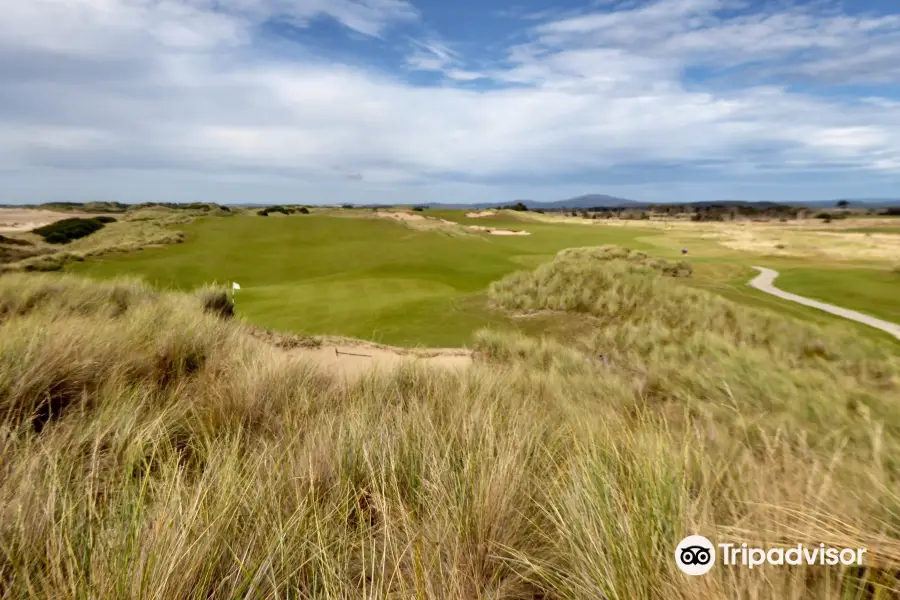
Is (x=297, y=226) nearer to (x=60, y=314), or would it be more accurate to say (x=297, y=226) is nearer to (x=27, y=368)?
(x=60, y=314)

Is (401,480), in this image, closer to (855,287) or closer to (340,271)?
(340,271)

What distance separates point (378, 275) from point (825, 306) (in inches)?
560

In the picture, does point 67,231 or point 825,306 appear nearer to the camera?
point 825,306

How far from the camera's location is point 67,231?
3491cm

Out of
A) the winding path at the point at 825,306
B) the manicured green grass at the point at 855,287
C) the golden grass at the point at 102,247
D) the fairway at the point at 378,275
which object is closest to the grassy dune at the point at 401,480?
the fairway at the point at 378,275

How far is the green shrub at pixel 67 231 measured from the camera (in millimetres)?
32750

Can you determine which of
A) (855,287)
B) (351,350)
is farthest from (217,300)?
(855,287)

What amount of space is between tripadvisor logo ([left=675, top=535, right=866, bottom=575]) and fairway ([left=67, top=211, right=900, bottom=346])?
6.43m

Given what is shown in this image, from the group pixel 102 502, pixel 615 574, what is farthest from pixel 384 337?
pixel 615 574

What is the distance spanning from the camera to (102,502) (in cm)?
176

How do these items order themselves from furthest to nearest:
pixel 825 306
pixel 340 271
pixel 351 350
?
pixel 340 271 → pixel 825 306 → pixel 351 350

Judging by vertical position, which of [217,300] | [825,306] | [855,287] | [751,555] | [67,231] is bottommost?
[825,306]

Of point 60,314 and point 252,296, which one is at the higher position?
point 60,314

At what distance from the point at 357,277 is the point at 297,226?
1540cm
